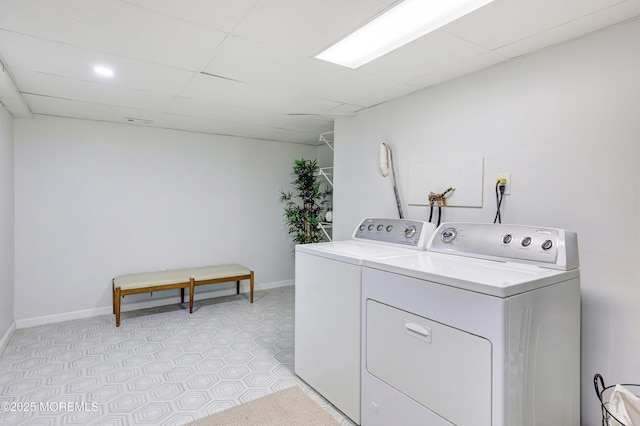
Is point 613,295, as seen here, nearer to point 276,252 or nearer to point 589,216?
point 589,216

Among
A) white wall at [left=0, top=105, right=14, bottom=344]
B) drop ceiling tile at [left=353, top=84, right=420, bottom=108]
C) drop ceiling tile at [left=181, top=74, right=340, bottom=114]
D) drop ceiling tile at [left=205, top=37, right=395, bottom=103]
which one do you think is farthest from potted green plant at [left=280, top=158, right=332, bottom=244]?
white wall at [left=0, top=105, right=14, bottom=344]

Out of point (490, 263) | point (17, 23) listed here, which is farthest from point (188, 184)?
point (490, 263)

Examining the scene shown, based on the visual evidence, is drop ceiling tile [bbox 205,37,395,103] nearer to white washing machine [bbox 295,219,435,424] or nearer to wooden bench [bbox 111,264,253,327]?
white washing machine [bbox 295,219,435,424]

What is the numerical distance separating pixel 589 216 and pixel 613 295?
404 millimetres

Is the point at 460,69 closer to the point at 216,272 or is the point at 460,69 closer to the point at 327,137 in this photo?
the point at 327,137

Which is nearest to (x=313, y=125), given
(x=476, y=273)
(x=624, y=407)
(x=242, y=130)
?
(x=242, y=130)

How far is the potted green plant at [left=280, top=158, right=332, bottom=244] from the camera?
15.4 ft

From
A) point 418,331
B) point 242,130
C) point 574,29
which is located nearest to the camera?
point 418,331

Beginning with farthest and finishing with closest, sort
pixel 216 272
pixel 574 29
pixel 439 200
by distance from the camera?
pixel 216 272, pixel 439 200, pixel 574 29

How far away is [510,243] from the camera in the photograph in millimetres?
1822

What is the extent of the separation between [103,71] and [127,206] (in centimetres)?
A: 211

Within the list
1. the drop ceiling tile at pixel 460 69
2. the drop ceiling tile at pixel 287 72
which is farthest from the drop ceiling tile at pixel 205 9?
the drop ceiling tile at pixel 460 69

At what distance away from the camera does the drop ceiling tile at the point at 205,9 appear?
1.50 metres

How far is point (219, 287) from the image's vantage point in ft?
15.3
